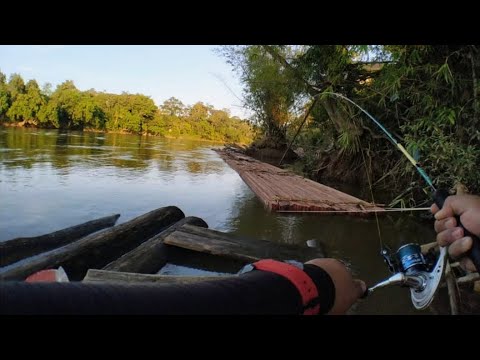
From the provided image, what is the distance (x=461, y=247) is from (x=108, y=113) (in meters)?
48.3

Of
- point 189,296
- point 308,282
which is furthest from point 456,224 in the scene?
point 189,296

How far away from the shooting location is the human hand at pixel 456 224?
Result: 45.3 inches

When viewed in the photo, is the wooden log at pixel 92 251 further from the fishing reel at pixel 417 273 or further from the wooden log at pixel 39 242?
the fishing reel at pixel 417 273

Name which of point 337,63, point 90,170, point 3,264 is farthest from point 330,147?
point 3,264

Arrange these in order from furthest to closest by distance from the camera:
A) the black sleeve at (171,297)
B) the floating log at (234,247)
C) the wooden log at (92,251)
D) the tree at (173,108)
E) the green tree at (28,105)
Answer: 1. the tree at (173,108)
2. the green tree at (28,105)
3. the floating log at (234,247)
4. the wooden log at (92,251)
5. the black sleeve at (171,297)

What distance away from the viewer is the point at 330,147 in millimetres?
10820

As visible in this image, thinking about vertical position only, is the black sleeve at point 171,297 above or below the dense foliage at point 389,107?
below

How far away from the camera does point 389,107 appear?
292 inches

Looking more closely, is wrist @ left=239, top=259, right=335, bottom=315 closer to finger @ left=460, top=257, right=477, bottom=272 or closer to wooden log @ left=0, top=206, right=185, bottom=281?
Result: finger @ left=460, top=257, right=477, bottom=272

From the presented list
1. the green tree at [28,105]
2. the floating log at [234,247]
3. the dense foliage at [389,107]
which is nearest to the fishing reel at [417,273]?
the dense foliage at [389,107]

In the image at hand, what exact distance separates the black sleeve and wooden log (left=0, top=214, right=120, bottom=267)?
Answer: 3.34 meters

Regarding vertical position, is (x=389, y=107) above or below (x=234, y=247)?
above

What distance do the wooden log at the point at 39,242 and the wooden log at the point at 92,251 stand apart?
13cm

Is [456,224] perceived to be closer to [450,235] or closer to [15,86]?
[450,235]
